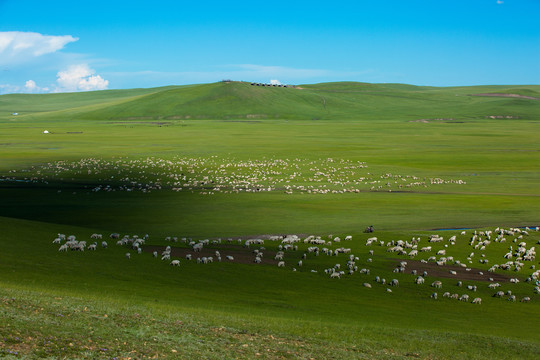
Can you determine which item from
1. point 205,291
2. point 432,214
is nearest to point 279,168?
point 432,214

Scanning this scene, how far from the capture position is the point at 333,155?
10044 centimetres

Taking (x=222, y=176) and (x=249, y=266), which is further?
→ (x=222, y=176)

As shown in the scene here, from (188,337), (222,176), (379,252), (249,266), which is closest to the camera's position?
(188,337)

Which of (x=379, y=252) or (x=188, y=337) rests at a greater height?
(x=188, y=337)

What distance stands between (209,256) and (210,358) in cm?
1707

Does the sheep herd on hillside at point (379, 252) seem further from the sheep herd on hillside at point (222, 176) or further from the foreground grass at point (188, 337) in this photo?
the sheep herd on hillside at point (222, 176)

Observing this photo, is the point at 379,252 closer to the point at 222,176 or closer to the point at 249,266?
the point at 249,266

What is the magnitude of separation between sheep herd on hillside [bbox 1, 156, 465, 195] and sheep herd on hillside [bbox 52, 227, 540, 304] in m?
21.8

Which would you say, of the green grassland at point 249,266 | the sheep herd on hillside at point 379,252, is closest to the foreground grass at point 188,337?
the green grassland at point 249,266

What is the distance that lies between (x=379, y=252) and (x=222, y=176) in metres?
39.0

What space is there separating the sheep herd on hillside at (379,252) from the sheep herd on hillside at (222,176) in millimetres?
21791

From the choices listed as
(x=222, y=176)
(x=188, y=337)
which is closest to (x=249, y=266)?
(x=188, y=337)

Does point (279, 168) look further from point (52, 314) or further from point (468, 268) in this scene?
point (52, 314)

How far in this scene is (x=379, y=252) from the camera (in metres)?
35.4
